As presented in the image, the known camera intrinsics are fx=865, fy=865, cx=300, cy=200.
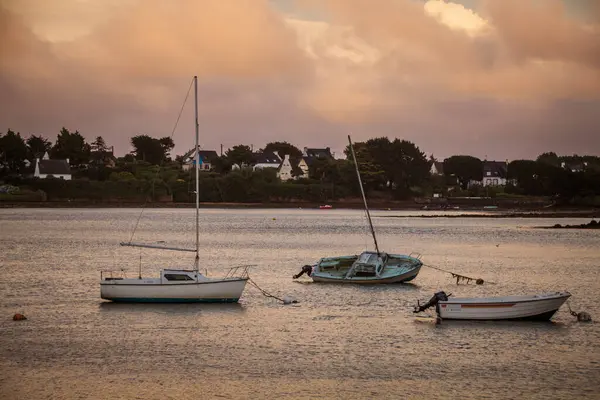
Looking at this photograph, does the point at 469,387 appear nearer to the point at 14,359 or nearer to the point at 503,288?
the point at 14,359

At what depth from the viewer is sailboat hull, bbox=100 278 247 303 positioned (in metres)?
47.0

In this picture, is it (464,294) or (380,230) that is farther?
(380,230)

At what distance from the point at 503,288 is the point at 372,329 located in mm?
Answer: 22538

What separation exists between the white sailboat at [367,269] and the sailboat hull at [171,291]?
12804 millimetres

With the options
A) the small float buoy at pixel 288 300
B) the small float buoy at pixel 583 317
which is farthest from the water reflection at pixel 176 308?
the small float buoy at pixel 583 317

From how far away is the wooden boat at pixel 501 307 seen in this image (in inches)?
1698

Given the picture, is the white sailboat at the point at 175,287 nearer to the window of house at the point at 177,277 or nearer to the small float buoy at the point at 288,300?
the window of house at the point at 177,277

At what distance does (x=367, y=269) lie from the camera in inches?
2340

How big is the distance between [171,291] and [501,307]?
57.5 ft

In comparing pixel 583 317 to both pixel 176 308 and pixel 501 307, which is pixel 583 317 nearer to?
pixel 501 307

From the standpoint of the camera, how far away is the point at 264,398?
98.9ft

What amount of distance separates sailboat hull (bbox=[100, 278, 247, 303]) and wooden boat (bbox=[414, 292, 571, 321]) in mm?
11870

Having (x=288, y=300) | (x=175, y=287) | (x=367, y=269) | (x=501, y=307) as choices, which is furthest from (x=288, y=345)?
(x=367, y=269)

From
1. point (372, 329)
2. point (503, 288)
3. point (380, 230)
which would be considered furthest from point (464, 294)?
point (380, 230)
